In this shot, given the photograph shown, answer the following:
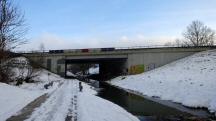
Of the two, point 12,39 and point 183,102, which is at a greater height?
point 12,39

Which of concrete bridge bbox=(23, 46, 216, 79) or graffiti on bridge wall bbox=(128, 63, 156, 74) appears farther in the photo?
graffiti on bridge wall bbox=(128, 63, 156, 74)

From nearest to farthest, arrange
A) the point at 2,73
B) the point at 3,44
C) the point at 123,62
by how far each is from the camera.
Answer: the point at 3,44 → the point at 2,73 → the point at 123,62

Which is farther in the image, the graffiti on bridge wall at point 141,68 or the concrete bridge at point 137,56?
the graffiti on bridge wall at point 141,68

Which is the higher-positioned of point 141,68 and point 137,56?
point 137,56

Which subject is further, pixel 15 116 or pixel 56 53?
pixel 56 53

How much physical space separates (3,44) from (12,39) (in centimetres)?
126

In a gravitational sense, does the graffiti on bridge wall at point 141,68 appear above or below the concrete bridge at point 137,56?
below

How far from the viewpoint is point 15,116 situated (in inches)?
577

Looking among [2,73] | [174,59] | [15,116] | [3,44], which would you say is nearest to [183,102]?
[15,116]

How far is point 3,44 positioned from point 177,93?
49.0ft

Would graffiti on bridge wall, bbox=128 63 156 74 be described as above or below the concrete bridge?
below

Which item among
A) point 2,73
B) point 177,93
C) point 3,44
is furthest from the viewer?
point 2,73

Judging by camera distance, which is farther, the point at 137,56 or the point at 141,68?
the point at 137,56

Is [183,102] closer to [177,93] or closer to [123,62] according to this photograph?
[177,93]
